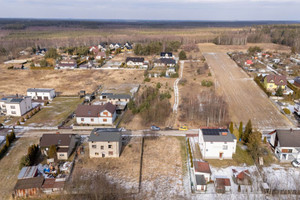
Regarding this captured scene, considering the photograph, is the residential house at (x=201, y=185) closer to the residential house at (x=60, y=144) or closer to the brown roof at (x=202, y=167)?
the brown roof at (x=202, y=167)

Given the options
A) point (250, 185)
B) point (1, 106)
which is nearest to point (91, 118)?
point (1, 106)

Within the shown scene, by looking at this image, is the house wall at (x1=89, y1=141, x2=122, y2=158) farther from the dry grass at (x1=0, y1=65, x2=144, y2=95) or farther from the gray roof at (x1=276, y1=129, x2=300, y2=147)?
the dry grass at (x1=0, y1=65, x2=144, y2=95)

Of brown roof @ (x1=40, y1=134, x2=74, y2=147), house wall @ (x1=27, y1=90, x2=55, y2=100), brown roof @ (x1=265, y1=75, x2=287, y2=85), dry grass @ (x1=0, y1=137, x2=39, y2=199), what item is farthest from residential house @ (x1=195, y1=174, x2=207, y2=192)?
house wall @ (x1=27, y1=90, x2=55, y2=100)

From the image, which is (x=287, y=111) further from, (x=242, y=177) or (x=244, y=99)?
(x=242, y=177)

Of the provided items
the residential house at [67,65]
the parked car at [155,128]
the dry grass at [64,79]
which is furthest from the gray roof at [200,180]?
the residential house at [67,65]

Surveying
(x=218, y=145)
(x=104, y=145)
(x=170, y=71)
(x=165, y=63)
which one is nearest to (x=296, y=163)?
(x=218, y=145)

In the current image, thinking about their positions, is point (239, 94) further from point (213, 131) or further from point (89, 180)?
point (89, 180)
